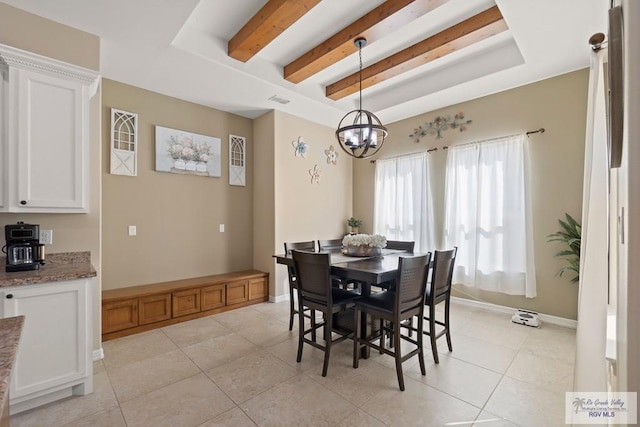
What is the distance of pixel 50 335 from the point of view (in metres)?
2.00

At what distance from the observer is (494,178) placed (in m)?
3.92

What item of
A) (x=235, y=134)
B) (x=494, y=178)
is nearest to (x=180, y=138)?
(x=235, y=134)

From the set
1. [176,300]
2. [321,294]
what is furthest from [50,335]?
[321,294]

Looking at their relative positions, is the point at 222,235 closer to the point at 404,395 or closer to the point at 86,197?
the point at 86,197

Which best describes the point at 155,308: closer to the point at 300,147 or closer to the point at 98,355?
the point at 98,355

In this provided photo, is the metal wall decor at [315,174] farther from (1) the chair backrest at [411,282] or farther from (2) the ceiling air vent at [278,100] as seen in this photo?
(1) the chair backrest at [411,282]

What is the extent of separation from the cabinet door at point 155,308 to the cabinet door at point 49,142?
4.79 ft

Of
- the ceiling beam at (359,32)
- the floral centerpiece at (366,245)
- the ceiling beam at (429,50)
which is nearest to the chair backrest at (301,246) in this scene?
the floral centerpiece at (366,245)

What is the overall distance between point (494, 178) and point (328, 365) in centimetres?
318

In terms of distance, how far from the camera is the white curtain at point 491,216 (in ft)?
12.1

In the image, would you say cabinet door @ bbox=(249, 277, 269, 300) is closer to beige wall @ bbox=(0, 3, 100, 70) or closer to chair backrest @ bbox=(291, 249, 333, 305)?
chair backrest @ bbox=(291, 249, 333, 305)

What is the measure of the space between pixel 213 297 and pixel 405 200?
130 inches

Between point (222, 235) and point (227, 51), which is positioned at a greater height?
point (227, 51)

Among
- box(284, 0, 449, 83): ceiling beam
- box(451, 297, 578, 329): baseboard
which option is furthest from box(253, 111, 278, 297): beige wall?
box(451, 297, 578, 329): baseboard
